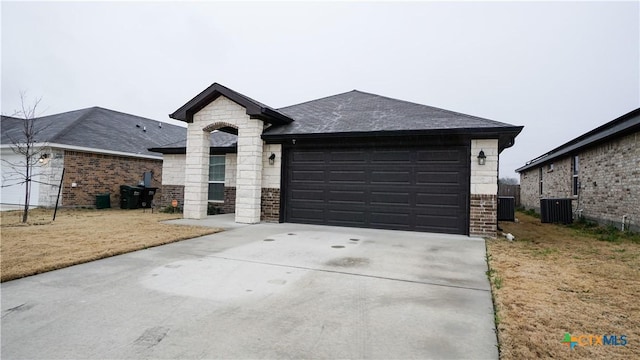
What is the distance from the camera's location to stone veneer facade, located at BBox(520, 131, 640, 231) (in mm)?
8391

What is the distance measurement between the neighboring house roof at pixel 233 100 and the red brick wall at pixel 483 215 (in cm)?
658

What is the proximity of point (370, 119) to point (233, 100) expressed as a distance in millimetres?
4599

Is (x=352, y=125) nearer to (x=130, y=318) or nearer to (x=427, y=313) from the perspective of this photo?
(x=427, y=313)

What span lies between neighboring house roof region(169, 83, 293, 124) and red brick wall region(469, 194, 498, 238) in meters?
6.58

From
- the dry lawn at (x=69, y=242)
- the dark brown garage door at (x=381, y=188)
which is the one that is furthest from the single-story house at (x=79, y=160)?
the dark brown garage door at (x=381, y=188)

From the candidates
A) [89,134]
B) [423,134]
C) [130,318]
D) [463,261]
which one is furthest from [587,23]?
[89,134]

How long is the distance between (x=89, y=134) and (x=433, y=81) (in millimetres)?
34273

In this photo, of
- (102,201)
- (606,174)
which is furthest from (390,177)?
(102,201)

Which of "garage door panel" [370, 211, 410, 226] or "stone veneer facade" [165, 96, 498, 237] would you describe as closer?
"garage door panel" [370, 211, 410, 226]

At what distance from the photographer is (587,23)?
48.3ft

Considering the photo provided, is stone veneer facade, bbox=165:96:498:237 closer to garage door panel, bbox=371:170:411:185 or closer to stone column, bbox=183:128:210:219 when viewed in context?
stone column, bbox=183:128:210:219

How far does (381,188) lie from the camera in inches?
349

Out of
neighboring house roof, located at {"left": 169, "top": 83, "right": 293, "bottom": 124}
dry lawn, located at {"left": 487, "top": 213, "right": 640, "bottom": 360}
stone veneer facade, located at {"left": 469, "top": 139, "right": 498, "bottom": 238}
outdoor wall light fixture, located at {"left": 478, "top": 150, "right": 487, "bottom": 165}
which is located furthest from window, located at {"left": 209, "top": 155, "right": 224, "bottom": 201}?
dry lawn, located at {"left": 487, "top": 213, "right": 640, "bottom": 360}

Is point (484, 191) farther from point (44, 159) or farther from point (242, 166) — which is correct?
point (44, 159)
